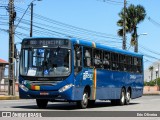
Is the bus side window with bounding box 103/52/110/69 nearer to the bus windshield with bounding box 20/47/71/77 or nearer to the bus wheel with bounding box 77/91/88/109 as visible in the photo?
the bus wheel with bounding box 77/91/88/109

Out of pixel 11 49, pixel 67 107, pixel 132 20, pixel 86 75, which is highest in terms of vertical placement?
pixel 132 20

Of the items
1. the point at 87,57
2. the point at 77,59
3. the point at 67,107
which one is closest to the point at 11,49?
the point at 67,107

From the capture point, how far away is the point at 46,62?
20922mm

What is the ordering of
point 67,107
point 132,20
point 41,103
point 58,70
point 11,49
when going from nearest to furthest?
1. point 58,70
2. point 41,103
3. point 67,107
4. point 11,49
5. point 132,20

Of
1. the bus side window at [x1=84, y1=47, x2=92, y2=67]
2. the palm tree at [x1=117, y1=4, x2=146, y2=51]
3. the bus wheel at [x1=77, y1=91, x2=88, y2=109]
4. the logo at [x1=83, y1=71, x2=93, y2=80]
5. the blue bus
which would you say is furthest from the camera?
the palm tree at [x1=117, y1=4, x2=146, y2=51]

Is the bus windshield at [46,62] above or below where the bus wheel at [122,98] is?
above

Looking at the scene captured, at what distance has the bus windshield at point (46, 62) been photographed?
2088cm

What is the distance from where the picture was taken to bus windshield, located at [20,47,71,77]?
20.9 meters

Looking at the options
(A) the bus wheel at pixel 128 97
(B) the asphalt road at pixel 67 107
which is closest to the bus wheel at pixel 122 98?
(A) the bus wheel at pixel 128 97

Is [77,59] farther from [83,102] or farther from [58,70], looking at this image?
[83,102]

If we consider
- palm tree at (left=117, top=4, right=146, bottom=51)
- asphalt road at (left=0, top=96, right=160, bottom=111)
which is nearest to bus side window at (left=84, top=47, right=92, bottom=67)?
asphalt road at (left=0, top=96, right=160, bottom=111)

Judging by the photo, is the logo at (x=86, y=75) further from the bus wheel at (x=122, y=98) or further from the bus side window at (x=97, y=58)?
the bus wheel at (x=122, y=98)

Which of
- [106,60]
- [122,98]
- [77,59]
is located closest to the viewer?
[77,59]

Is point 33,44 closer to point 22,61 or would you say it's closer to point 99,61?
point 22,61
